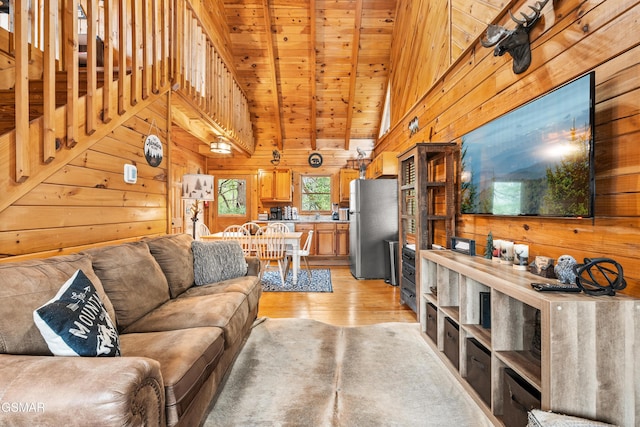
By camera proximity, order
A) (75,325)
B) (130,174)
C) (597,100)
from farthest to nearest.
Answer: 1. (130,174)
2. (597,100)
3. (75,325)

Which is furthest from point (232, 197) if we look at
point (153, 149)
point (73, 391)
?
point (73, 391)

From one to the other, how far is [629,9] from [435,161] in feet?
7.07

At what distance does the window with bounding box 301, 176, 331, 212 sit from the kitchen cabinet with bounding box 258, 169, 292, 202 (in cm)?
44

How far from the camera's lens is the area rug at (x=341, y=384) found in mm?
1741

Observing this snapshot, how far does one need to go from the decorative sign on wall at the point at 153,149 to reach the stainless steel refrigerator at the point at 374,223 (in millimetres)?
2922

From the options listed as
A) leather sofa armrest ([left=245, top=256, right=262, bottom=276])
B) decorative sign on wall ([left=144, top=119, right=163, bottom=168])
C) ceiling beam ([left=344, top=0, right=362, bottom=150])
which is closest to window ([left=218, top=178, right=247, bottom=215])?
ceiling beam ([left=344, top=0, right=362, bottom=150])

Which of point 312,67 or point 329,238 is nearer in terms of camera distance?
point 312,67

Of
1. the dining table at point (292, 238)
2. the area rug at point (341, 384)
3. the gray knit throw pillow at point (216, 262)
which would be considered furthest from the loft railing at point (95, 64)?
the area rug at point (341, 384)

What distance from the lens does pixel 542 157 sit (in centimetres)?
171

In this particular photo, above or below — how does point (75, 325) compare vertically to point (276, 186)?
below

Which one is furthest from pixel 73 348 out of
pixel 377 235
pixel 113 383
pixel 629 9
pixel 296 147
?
pixel 296 147

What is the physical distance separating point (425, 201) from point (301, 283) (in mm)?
2430

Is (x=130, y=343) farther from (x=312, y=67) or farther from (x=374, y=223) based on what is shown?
(x=312, y=67)

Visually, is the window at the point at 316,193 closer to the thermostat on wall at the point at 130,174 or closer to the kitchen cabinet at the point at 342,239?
the kitchen cabinet at the point at 342,239
